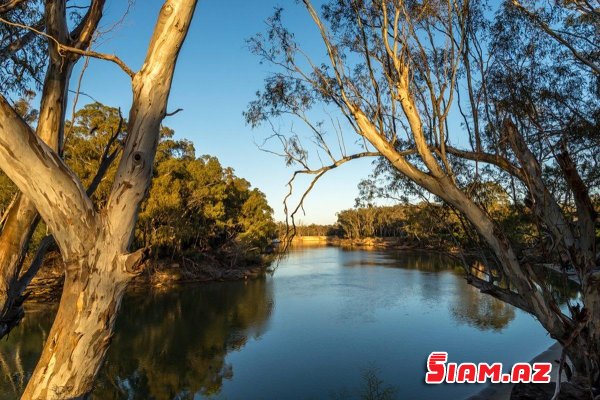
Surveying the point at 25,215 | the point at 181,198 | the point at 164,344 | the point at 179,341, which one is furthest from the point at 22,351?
the point at 181,198

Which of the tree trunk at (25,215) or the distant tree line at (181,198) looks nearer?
the tree trunk at (25,215)

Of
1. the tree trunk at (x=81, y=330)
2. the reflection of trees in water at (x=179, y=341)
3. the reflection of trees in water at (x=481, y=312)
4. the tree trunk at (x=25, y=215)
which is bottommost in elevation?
the reflection of trees in water at (x=179, y=341)

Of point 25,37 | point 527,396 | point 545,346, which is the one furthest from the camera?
point 545,346

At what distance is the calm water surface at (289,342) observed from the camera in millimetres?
7574

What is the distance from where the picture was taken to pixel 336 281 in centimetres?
2105

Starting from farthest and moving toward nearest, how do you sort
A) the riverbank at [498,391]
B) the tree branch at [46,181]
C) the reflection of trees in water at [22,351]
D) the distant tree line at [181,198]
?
1. the distant tree line at [181,198]
2. the reflection of trees in water at [22,351]
3. the riverbank at [498,391]
4. the tree branch at [46,181]

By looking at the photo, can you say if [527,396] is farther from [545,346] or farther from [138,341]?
[138,341]

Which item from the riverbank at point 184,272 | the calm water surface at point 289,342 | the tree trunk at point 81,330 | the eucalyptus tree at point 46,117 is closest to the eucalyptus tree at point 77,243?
the tree trunk at point 81,330

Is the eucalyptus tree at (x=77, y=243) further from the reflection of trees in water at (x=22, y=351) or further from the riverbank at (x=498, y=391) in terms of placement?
the riverbank at (x=498, y=391)

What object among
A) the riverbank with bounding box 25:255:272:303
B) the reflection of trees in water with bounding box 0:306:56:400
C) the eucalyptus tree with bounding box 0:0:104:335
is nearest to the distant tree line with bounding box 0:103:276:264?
the riverbank with bounding box 25:255:272:303

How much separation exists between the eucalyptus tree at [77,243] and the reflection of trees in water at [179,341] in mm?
6189

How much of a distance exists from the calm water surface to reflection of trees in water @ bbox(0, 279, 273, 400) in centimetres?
3

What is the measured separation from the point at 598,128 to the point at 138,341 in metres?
10.4

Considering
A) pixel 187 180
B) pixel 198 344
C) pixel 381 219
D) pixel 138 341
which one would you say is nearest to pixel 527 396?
pixel 198 344
